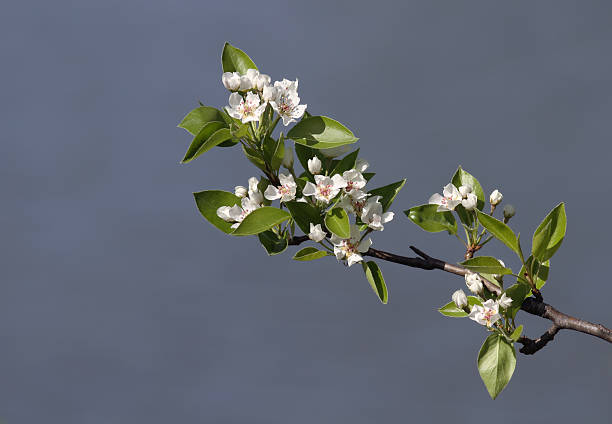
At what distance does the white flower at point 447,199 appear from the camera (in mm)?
1891

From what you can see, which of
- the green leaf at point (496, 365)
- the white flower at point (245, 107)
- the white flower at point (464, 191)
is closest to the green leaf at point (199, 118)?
the white flower at point (245, 107)

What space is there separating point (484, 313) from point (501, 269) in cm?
12

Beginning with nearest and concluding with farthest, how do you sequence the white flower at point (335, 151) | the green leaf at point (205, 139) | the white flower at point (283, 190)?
the green leaf at point (205, 139) < the white flower at point (283, 190) < the white flower at point (335, 151)

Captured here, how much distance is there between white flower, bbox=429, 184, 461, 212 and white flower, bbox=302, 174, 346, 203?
0.31m

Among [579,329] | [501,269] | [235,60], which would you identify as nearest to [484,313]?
[501,269]

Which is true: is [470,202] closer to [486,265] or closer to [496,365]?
[486,265]

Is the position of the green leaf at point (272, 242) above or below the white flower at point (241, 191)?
below

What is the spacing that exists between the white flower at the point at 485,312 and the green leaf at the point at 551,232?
172 millimetres

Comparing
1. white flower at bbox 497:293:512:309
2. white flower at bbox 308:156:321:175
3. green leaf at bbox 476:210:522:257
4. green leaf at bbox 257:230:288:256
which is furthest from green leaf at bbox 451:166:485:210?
green leaf at bbox 257:230:288:256

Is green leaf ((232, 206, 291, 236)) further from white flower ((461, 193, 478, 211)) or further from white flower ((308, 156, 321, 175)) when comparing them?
white flower ((461, 193, 478, 211))

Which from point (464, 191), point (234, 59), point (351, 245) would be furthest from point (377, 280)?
point (234, 59)

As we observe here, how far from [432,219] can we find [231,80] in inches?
26.0

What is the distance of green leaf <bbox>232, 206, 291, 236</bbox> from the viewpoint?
1.67m

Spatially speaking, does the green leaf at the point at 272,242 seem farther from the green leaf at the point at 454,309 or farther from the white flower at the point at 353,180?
the green leaf at the point at 454,309
